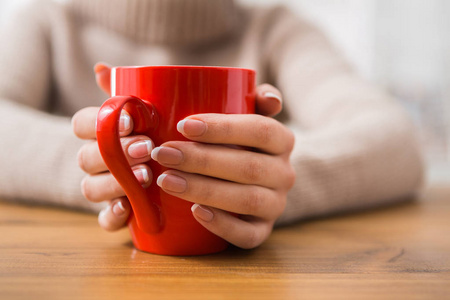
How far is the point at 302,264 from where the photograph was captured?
455 millimetres

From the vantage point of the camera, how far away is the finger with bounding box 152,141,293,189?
421 millimetres

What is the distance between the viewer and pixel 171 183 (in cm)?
43

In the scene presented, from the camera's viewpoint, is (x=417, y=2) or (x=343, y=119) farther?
(x=417, y=2)

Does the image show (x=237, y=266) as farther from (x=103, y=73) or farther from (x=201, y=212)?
(x=103, y=73)

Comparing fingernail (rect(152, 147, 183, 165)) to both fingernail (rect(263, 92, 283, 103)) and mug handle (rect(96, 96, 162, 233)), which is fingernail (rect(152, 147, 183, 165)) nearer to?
mug handle (rect(96, 96, 162, 233))

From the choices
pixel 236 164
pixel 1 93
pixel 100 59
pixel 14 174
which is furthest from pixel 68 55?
pixel 236 164

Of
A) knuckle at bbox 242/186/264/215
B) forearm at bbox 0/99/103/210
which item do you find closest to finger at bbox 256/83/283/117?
knuckle at bbox 242/186/264/215

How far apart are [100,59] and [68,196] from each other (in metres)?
0.58

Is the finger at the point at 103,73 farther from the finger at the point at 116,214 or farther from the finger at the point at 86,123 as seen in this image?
the finger at the point at 116,214

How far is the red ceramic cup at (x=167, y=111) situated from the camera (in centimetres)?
43

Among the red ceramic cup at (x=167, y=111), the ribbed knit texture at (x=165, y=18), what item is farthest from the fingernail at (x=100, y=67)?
the ribbed knit texture at (x=165, y=18)

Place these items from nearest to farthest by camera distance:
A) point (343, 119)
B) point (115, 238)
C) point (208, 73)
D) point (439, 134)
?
point (208, 73) < point (115, 238) < point (343, 119) < point (439, 134)

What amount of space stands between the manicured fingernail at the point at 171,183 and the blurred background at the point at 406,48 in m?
1.47

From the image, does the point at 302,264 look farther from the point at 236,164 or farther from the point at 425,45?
the point at 425,45
